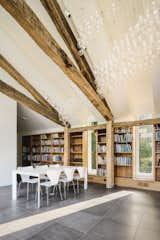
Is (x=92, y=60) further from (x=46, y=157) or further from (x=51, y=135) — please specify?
(x=46, y=157)

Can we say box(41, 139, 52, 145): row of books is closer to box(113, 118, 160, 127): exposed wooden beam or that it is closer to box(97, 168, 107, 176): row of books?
box(97, 168, 107, 176): row of books

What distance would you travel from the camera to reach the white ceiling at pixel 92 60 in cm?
356

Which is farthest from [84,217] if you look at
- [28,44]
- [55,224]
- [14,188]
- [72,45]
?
[28,44]

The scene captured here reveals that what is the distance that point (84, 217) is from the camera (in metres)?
3.71

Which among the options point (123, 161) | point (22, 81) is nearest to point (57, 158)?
point (123, 161)

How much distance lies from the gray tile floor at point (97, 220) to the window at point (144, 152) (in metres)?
1.26

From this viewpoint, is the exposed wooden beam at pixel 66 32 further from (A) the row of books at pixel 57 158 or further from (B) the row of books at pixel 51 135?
(A) the row of books at pixel 57 158

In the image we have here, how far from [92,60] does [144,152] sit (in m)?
3.47

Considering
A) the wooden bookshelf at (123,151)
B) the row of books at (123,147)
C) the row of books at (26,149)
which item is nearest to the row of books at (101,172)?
the wooden bookshelf at (123,151)

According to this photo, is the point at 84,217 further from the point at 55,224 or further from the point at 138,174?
the point at 138,174

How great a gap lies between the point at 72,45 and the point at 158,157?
409cm

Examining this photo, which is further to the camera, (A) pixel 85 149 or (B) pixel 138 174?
(A) pixel 85 149

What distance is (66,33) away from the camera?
400 cm

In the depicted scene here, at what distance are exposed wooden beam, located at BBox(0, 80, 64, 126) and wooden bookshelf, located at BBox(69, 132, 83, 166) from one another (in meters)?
0.85
